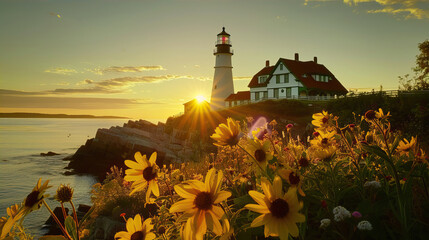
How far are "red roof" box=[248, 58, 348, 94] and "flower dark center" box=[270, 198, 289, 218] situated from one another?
39.1 metres

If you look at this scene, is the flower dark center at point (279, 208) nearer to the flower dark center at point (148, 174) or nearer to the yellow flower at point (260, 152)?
the yellow flower at point (260, 152)

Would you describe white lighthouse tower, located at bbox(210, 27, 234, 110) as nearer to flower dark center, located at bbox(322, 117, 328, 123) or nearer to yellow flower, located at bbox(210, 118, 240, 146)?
flower dark center, located at bbox(322, 117, 328, 123)

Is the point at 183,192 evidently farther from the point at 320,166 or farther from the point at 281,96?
the point at 281,96

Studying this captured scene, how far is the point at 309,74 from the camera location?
134 feet

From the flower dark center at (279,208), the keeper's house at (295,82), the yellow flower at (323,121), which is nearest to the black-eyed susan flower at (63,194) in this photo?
the flower dark center at (279,208)

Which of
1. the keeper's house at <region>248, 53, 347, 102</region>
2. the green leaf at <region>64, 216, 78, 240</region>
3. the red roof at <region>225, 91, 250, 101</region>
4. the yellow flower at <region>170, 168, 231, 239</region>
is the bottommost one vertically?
the green leaf at <region>64, 216, 78, 240</region>

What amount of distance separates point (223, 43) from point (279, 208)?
4770cm

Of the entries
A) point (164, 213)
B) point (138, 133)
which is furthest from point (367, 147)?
point (138, 133)

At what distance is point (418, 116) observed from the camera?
14195 millimetres

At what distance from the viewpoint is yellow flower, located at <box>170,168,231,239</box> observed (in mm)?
1439

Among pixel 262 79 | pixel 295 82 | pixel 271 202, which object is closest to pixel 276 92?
pixel 295 82

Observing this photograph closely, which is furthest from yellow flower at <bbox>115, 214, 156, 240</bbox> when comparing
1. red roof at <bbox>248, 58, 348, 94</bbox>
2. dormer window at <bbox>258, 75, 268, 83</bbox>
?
dormer window at <bbox>258, 75, 268, 83</bbox>

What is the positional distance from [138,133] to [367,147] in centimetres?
2935

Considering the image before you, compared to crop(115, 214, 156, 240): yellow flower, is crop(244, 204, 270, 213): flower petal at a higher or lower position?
higher
